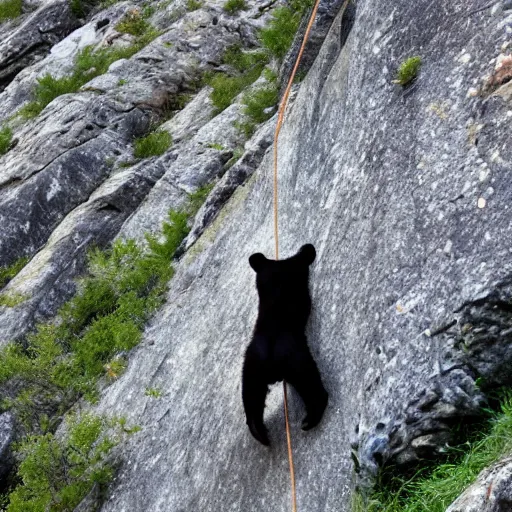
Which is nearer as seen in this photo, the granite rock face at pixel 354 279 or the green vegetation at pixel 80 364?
the granite rock face at pixel 354 279

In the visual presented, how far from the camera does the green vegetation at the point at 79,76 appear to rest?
14398mm

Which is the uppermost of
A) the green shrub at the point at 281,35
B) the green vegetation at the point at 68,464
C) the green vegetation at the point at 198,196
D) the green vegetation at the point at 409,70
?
the green vegetation at the point at 409,70

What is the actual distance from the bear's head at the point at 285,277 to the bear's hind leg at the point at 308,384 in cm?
60

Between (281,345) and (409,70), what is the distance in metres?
2.18

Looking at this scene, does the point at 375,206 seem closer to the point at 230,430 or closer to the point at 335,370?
the point at 335,370

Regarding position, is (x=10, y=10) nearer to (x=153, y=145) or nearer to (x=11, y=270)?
(x=153, y=145)

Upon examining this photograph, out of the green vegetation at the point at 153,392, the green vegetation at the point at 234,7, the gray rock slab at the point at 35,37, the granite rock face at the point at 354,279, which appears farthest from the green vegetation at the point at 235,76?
the green vegetation at the point at 153,392

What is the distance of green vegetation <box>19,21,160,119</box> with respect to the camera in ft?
47.2

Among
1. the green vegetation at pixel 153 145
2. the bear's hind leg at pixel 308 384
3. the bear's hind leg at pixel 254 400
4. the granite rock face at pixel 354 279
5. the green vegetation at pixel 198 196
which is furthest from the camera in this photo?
the green vegetation at pixel 153 145

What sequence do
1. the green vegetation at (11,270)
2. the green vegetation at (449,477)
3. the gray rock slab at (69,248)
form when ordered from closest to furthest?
the green vegetation at (449,477), the gray rock slab at (69,248), the green vegetation at (11,270)

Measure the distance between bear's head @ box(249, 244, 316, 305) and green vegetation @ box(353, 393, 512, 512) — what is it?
1750mm

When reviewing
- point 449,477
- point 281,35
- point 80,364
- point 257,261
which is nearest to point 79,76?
point 281,35

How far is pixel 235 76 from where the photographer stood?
13.2 m

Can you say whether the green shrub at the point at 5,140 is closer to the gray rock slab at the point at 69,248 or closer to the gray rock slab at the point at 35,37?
the gray rock slab at the point at 69,248
